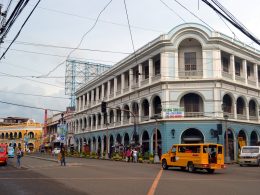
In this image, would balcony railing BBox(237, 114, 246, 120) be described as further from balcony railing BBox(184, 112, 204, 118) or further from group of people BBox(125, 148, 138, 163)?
group of people BBox(125, 148, 138, 163)

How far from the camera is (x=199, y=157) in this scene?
2245 cm

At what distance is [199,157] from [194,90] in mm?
15563

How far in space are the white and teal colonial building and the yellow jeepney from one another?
1095 cm

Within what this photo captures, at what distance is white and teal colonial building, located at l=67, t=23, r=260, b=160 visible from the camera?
36.8 m

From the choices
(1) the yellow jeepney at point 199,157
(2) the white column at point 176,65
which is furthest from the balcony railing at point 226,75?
(1) the yellow jeepney at point 199,157

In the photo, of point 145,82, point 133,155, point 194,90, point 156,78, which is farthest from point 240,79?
point 133,155

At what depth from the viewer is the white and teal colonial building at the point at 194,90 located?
36844mm

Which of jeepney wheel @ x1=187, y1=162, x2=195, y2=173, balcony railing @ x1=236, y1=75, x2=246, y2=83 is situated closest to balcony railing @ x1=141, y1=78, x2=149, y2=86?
balcony railing @ x1=236, y1=75, x2=246, y2=83

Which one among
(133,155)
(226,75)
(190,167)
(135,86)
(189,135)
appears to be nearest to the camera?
(190,167)

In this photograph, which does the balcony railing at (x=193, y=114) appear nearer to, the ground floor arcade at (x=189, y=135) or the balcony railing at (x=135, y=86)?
the ground floor arcade at (x=189, y=135)

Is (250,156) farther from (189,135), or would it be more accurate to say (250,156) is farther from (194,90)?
(194,90)

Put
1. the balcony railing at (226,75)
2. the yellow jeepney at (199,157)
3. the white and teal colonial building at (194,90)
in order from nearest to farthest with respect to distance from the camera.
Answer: the yellow jeepney at (199,157), the white and teal colonial building at (194,90), the balcony railing at (226,75)

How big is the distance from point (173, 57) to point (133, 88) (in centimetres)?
837

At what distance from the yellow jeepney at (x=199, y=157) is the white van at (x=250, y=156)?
7.87 m
